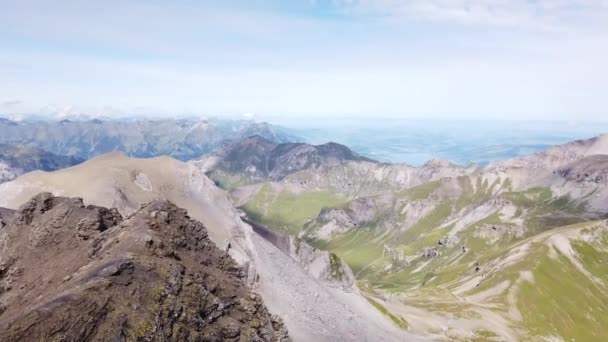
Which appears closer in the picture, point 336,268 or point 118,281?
point 118,281

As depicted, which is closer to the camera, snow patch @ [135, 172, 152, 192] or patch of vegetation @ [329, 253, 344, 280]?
snow patch @ [135, 172, 152, 192]

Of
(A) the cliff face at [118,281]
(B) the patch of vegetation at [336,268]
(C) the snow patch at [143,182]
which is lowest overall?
(B) the patch of vegetation at [336,268]

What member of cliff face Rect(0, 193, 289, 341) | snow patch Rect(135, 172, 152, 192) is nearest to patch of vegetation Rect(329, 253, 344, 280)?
snow patch Rect(135, 172, 152, 192)

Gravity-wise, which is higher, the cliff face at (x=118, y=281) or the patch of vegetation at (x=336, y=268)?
the cliff face at (x=118, y=281)

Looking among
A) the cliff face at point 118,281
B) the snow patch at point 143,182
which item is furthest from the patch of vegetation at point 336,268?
the cliff face at point 118,281

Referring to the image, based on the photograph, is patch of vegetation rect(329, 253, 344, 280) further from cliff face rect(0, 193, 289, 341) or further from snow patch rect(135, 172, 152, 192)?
cliff face rect(0, 193, 289, 341)

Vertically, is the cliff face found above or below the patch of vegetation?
above

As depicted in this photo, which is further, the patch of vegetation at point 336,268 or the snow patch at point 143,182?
the patch of vegetation at point 336,268

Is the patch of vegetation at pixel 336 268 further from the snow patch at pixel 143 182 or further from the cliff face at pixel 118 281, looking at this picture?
the cliff face at pixel 118 281

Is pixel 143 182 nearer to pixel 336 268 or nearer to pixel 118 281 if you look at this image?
pixel 336 268

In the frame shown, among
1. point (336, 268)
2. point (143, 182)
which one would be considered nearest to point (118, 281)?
point (143, 182)
